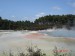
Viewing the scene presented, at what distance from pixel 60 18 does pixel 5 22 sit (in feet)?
87.5

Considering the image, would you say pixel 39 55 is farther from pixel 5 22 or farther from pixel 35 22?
pixel 35 22

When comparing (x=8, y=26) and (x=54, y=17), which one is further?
(x=54, y=17)

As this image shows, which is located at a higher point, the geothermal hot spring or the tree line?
the tree line

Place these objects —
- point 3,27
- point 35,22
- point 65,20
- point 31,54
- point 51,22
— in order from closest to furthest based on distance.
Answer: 1. point 31,54
2. point 3,27
3. point 65,20
4. point 51,22
5. point 35,22

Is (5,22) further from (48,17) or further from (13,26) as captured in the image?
(48,17)

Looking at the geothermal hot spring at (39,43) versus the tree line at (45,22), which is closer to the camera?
the geothermal hot spring at (39,43)


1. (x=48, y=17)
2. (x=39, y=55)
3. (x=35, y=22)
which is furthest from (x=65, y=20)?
(x=39, y=55)

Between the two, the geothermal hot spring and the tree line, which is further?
the tree line

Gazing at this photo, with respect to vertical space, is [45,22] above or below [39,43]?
above

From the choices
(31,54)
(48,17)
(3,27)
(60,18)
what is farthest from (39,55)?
(48,17)

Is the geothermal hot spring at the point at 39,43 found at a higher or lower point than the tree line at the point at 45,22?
lower

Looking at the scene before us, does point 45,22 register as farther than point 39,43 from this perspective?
Yes

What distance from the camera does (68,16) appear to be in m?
114

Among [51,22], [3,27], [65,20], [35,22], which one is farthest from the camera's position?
[35,22]
